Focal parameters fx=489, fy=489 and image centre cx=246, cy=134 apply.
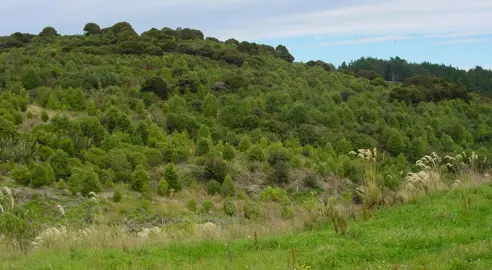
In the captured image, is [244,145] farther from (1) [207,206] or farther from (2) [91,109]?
(1) [207,206]

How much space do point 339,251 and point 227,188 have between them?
12481 mm

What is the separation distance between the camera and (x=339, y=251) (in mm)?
5051

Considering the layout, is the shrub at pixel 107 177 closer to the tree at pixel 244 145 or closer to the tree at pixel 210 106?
the tree at pixel 244 145

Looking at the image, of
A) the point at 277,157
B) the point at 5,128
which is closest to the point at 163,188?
the point at 5,128

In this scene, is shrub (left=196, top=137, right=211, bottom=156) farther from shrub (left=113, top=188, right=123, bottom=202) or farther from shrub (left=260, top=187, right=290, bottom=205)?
shrub (left=113, top=188, right=123, bottom=202)

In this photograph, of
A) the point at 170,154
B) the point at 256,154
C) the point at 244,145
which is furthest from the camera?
the point at 244,145

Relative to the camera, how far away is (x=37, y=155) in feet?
53.4

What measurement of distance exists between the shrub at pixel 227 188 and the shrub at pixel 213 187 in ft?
0.74

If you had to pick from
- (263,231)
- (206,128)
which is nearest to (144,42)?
(206,128)

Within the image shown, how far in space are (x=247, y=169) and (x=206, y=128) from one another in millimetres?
4517

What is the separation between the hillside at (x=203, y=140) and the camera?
30.5 feet

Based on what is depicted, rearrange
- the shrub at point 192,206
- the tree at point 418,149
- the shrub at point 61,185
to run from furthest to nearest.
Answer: the tree at point 418,149 < the shrub at point 192,206 < the shrub at point 61,185

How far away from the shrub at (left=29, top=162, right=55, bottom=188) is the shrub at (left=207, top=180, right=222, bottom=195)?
5364 mm

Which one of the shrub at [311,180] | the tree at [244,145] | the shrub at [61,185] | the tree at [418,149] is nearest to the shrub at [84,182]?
the shrub at [61,185]
